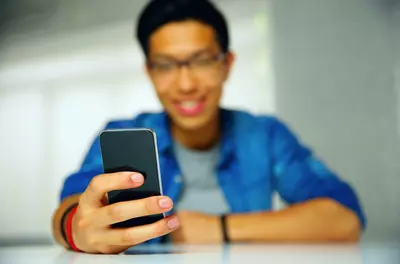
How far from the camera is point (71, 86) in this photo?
3.48 feet

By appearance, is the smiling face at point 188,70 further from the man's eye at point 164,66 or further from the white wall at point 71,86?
the white wall at point 71,86

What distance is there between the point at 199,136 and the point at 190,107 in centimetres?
6

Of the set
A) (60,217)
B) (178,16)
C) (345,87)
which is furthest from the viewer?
(345,87)

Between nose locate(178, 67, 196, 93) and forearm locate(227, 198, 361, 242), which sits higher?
nose locate(178, 67, 196, 93)

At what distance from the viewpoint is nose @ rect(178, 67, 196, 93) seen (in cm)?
72

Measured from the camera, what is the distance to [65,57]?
1.07 metres

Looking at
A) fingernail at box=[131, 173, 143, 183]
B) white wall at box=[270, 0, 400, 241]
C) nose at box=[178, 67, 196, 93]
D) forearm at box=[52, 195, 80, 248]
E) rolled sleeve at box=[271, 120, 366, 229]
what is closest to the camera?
fingernail at box=[131, 173, 143, 183]

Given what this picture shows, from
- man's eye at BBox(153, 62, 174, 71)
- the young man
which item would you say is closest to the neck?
the young man

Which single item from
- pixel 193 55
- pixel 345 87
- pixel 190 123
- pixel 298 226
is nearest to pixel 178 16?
pixel 193 55

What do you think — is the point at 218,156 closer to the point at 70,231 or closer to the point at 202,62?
the point at 202,62

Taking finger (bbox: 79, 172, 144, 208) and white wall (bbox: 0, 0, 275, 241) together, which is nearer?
finger (bbox: 79, 172, 144, 208)

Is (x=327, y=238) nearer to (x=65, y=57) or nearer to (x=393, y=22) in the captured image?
(x=393, y=22)

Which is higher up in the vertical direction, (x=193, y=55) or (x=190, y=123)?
(x=193, y=55)

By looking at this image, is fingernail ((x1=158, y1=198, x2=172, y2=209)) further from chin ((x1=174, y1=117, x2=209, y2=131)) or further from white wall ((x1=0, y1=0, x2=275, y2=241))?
white wall ((x1=0, y1=0, x2=275, y2=241))
